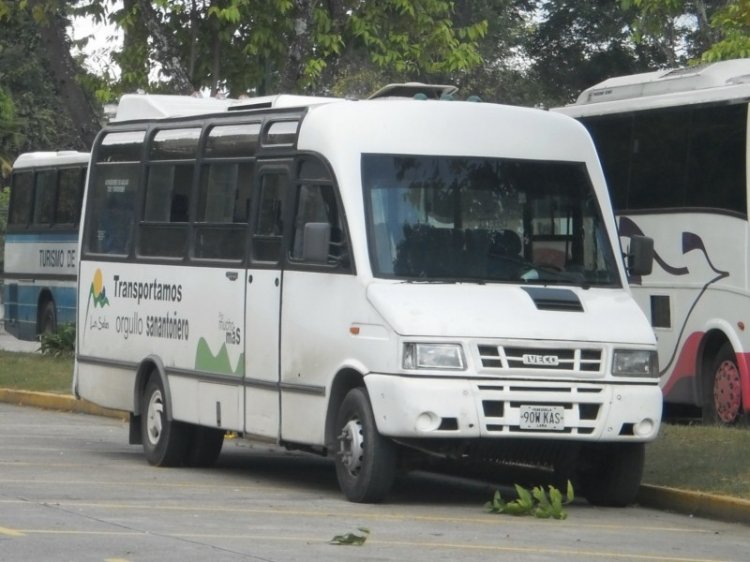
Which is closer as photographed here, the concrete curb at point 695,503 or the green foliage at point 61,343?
the concrete curb at point 695,503

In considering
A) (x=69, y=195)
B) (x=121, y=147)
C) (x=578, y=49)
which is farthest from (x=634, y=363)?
(x=578, y=49)

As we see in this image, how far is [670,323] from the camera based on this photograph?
1830 cm

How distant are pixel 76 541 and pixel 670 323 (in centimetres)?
968

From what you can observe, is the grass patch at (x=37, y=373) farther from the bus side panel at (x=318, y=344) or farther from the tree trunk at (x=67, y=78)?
the bus side panel at (x=318, y=344)

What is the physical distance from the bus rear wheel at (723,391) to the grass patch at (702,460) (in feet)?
5.97

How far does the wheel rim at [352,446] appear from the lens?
39.6ft

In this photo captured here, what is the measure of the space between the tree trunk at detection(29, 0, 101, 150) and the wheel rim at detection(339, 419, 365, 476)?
1461cm

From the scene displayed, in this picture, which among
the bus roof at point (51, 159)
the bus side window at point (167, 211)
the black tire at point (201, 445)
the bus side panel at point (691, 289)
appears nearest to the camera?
the black tire at point (201, 445)

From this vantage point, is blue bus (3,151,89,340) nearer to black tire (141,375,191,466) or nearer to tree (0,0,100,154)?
tree (0,0,100,154)

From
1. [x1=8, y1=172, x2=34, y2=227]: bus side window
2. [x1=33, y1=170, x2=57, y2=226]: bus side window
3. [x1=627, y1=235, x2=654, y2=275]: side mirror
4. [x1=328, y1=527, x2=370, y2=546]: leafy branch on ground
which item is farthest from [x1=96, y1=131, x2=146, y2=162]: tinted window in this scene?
[x1=8, y1=172, x2=34, y2=227]: bus side window

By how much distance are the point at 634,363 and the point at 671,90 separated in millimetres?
7108

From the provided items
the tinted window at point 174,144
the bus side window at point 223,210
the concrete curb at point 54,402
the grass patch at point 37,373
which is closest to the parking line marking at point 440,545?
the bus side window at point 223,210

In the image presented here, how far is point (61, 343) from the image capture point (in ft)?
90.5

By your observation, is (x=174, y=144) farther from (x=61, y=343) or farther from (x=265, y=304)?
(x=61, y=343)
